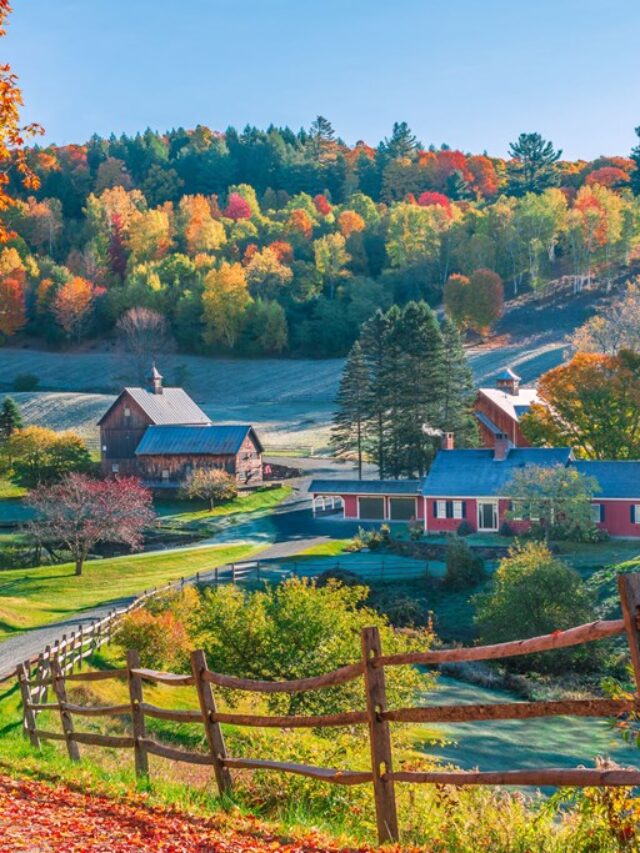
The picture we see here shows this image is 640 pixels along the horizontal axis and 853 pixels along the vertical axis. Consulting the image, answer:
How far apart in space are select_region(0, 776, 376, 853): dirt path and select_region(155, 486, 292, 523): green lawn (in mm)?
49569

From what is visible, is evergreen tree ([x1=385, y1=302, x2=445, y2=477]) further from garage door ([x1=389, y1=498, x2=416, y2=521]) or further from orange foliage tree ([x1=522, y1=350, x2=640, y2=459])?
orange foliage tree ([x1=522, y1=350, x2=640, y2=459])

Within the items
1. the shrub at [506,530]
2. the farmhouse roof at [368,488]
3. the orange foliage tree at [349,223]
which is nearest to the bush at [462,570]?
the shrub at [506,530]

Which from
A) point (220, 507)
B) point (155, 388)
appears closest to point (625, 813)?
point (220, 507)

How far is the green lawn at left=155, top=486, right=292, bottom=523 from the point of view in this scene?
59.9 metres

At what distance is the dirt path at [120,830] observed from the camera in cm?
764

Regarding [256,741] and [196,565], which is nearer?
[256,741]

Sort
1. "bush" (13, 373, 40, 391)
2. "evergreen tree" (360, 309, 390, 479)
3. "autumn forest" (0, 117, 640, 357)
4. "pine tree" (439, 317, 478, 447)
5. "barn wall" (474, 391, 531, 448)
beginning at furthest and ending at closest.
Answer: "autumn forest" (0, 117, 640, 357) < "bush" (13, 373, 40, 391) < "evergreen tree" (360, 309, 390, 479) < "pine tree" (439, 317, 478, 447) < "barn wall" (474, 391, 531, 448)

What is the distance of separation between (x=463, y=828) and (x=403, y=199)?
15725 cm

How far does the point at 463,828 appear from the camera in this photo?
762 centimetres

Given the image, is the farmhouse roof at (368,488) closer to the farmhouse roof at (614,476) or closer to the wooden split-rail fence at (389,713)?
the farmhouse roof at (614,476)

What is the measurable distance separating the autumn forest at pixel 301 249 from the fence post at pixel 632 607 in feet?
334

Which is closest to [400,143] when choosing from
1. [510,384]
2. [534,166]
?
[534,166]

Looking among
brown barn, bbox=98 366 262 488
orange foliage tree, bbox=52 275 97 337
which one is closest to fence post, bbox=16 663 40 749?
brown barn, bbox=98 366 262 488

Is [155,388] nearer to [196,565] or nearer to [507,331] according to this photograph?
[196,565]
